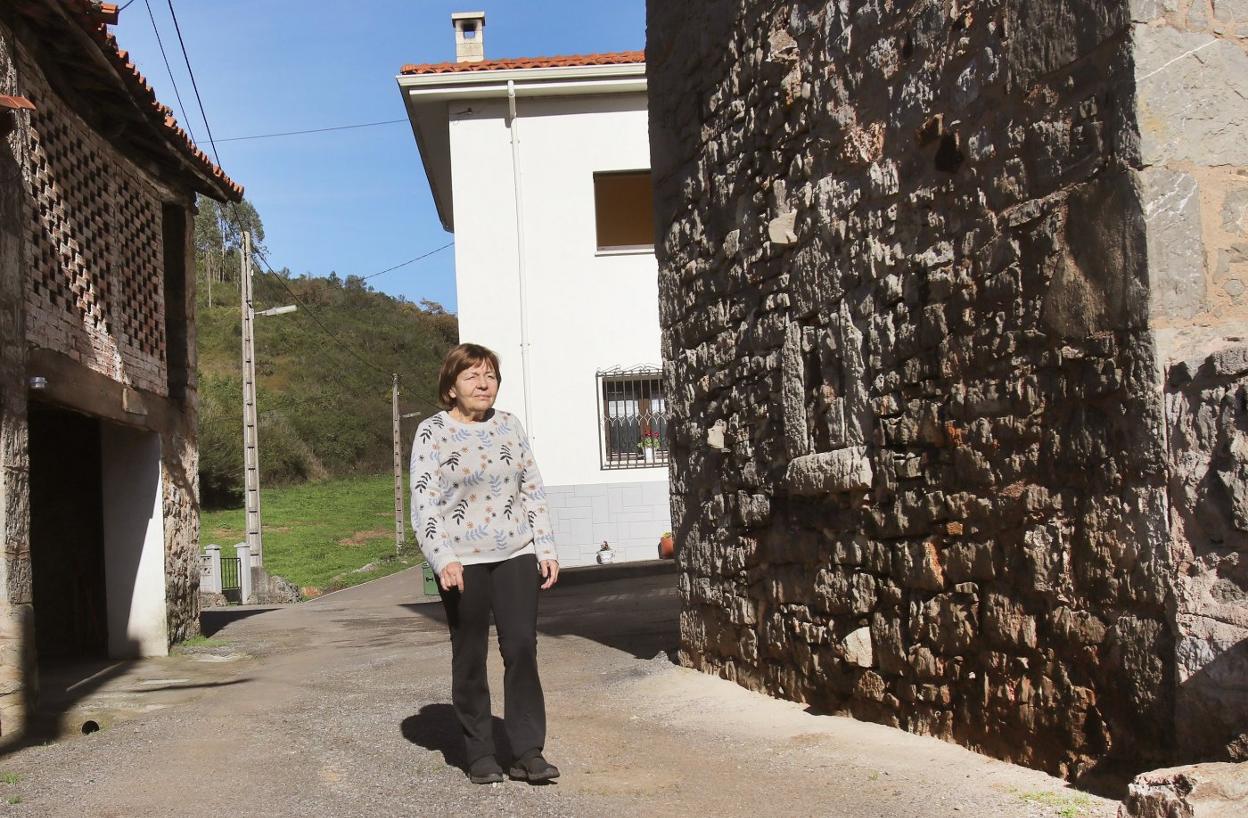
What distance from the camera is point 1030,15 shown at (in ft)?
12.7

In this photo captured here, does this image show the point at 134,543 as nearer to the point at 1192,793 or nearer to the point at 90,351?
the point at 90,351

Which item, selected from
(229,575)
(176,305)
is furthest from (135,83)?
(229,575)

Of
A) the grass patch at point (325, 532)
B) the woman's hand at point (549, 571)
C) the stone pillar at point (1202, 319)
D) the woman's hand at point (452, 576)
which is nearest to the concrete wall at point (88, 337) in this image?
the woman's hand at point (452, 576)

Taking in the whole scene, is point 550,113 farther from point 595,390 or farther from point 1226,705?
point 1226,705

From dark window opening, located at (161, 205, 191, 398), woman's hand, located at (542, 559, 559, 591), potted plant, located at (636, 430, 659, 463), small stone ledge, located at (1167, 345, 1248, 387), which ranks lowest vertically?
woman's hand, located at (542, 559, 559, 591)

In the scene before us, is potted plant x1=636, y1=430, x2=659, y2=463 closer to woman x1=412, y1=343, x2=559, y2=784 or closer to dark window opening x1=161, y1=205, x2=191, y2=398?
dark window opening x1=161, y1=205, x2=191, y2=398

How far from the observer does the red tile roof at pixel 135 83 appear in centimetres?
757

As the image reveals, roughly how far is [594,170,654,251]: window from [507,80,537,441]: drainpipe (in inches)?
46.4

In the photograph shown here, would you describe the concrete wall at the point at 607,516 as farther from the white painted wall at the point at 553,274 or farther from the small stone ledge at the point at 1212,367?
the small stone ledge at the point at 1212,367

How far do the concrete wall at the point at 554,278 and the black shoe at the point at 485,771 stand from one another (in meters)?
11.3

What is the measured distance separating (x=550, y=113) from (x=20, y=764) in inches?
484

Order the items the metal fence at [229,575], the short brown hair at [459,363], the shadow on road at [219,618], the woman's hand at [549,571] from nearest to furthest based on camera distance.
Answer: the woman's hand at [549,571], the short brown hair at [459,363], the shadow on road at [219,618], the metal fence at [229,575]

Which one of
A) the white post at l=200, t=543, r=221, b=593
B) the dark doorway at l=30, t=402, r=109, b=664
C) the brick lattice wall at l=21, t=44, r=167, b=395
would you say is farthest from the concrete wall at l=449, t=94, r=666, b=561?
the white post at l=200, t=543, r=221, b=593

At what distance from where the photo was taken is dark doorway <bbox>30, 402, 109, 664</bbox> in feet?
34.7
